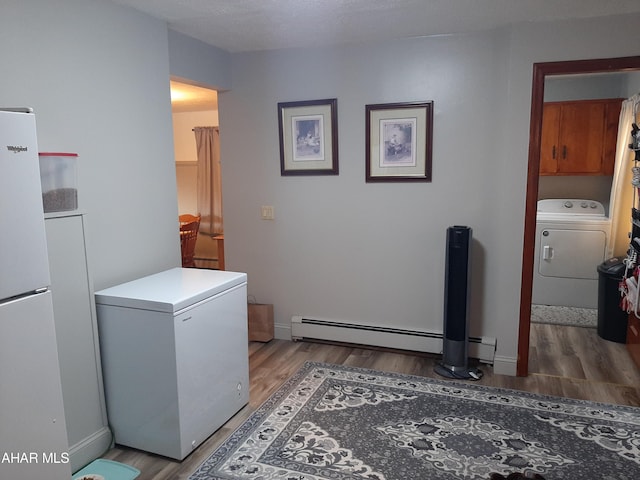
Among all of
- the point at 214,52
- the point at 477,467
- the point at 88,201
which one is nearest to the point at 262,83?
the point at 214,52

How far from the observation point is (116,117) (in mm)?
2555

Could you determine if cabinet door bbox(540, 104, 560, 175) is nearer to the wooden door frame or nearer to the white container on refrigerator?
the wooden door frame

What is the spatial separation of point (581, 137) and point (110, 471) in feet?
15.8

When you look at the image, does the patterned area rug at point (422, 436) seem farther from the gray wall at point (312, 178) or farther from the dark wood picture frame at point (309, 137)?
the dark wood picture frame at point (309, 137)

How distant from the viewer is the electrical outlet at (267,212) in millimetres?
3875

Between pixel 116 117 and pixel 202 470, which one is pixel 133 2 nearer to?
pixel 116 117

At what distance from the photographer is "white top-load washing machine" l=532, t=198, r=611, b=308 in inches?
176

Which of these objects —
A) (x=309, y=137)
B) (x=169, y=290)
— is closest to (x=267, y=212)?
(x=309, y=137)

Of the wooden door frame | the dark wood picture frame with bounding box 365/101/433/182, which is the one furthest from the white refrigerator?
the wooden door frame

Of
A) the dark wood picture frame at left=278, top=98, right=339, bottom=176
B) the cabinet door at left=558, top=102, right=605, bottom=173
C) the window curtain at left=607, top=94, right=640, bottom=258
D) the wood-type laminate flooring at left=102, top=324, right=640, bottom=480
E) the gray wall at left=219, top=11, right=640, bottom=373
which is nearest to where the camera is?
the wood-type laminate flooring at left=102, top=324, right=640, bottom=480

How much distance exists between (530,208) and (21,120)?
9.18 ft

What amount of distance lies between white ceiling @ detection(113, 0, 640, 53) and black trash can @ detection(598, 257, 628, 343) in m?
2.00

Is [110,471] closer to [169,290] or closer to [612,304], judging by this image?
[169,290]

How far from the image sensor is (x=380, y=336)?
12.1 feet
